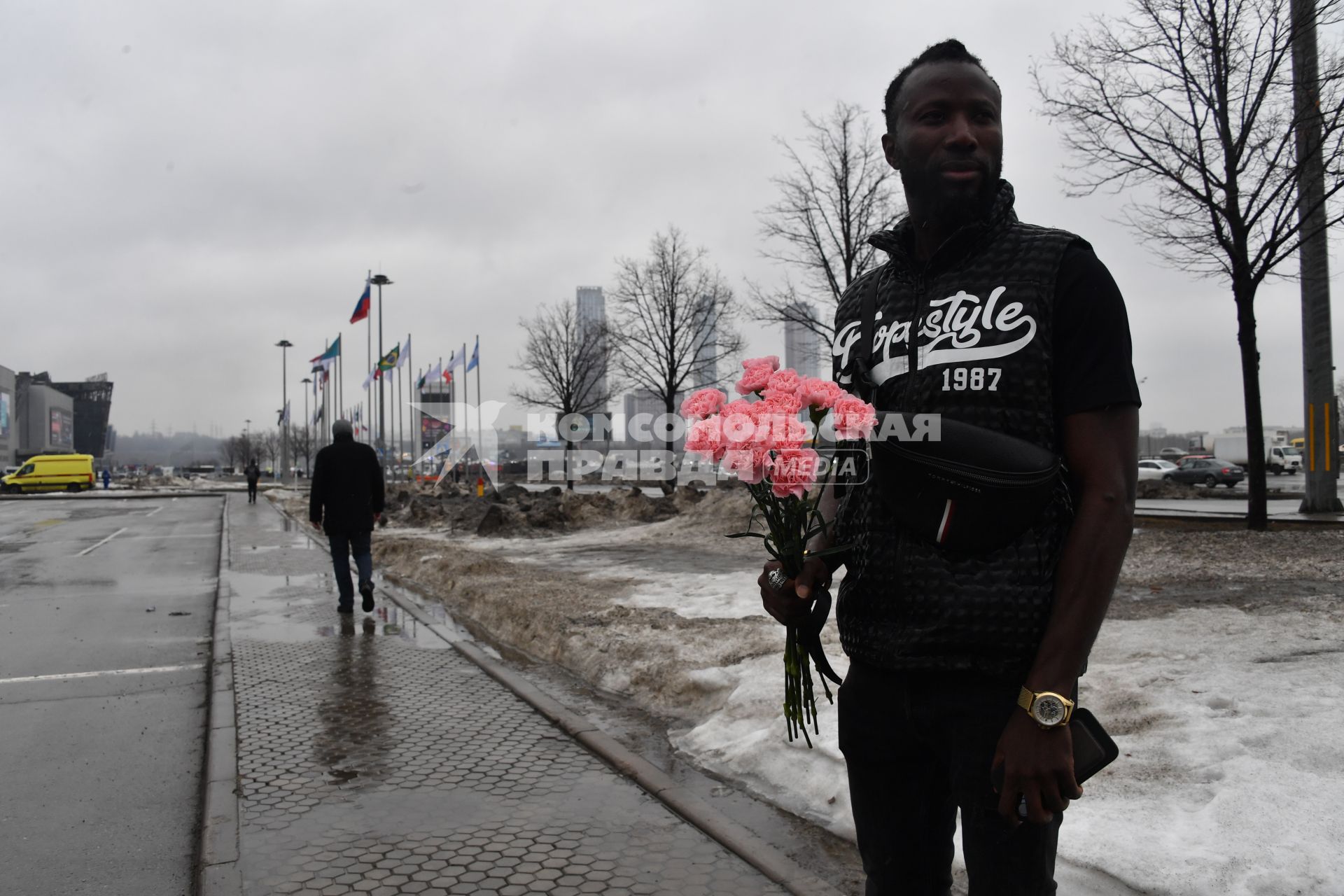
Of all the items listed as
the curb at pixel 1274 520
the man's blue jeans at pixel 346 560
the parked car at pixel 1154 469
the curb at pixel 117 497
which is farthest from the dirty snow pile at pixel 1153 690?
the curb at pixel 117 497

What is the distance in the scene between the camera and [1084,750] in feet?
5.66

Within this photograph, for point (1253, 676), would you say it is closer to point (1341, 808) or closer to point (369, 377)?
point (1341, 808)

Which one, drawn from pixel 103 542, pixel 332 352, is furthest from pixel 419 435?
pixel 103 542

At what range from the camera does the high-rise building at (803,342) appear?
909 inches

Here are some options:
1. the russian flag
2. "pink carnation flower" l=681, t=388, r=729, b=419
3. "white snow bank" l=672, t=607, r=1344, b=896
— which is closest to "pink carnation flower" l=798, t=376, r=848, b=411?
"pink carnation flower" l=681, t=388, r=729, b=419

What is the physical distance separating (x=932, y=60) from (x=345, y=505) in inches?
383

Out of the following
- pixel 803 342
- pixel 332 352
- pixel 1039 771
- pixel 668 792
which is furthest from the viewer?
pixel 332 352

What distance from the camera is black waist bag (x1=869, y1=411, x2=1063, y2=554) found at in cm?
174

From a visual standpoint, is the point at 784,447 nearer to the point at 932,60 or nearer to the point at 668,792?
the point at 932,60

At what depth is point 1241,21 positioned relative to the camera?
12375 mm

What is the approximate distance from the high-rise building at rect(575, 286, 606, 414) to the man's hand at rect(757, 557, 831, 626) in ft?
103

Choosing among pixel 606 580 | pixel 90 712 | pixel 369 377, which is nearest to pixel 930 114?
pixel 90 712

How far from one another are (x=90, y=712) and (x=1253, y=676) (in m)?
7.47

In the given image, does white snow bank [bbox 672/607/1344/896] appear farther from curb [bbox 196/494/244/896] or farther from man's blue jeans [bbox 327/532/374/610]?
man's blue jeans [bbox 327/532/374/610]
